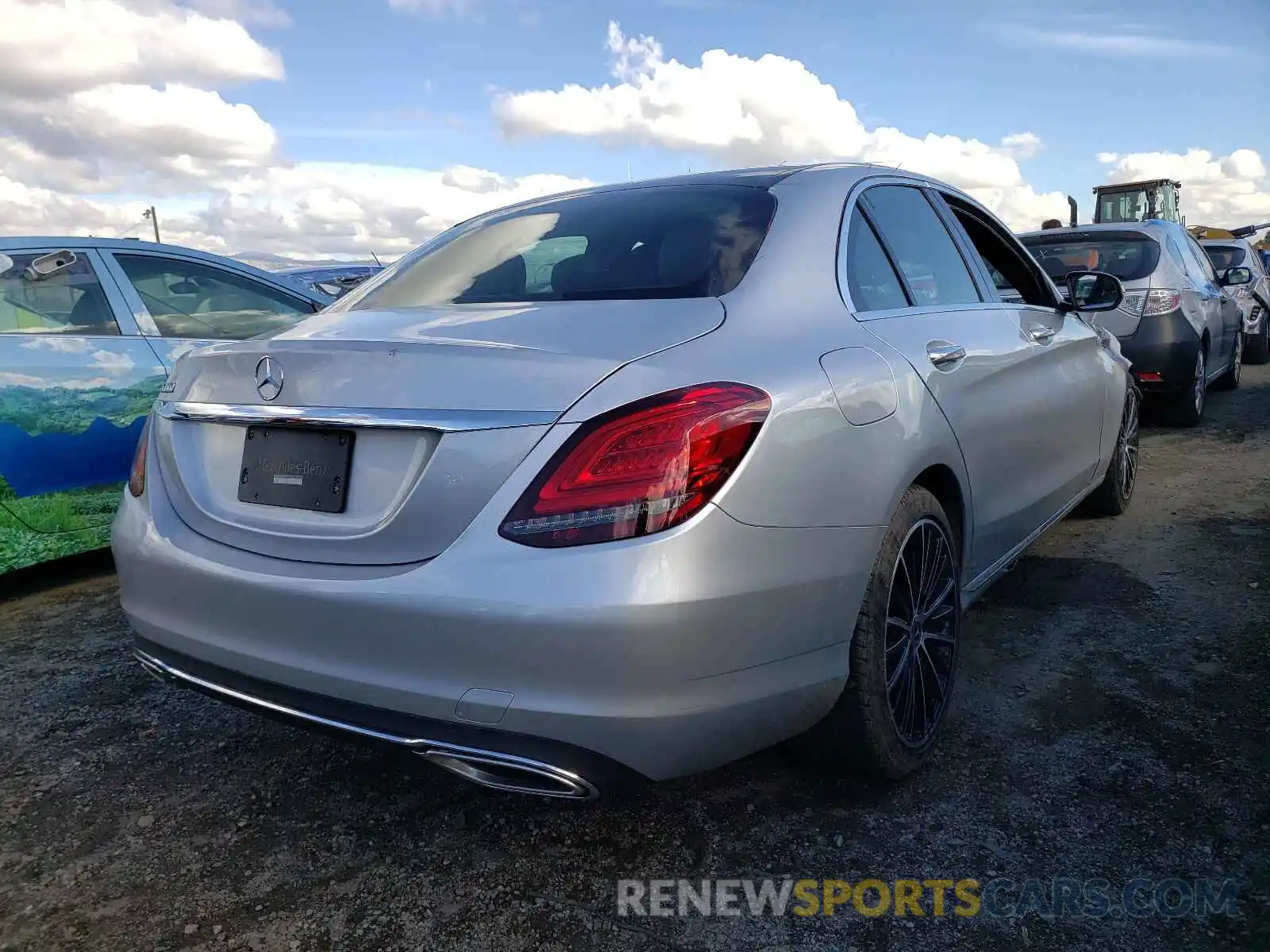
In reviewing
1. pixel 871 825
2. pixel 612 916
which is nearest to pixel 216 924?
pixel 612 916

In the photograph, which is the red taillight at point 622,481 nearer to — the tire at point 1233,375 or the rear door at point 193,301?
the rear door at point 193,301

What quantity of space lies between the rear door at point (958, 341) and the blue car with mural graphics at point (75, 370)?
9.80 ft

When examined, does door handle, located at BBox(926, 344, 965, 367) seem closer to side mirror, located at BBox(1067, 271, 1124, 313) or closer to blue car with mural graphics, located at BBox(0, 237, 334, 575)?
side mirror, located at BBox(1067, 271, 1124, 313)

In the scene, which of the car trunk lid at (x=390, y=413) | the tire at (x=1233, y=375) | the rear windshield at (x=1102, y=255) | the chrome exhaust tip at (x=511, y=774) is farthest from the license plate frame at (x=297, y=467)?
the tire at (x=1233, y=375)

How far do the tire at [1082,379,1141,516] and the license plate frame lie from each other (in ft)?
12.4

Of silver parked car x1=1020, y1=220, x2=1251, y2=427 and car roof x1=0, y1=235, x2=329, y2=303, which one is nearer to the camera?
car roof x1=0, y1=235, x2=329, y2=303

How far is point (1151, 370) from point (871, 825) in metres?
5.73

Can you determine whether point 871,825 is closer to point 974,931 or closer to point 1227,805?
point 974,931

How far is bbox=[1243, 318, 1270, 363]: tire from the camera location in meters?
11.9

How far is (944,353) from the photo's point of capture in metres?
2.62

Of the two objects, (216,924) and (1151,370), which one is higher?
(1151,370)

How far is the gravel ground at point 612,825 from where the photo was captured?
1979mm

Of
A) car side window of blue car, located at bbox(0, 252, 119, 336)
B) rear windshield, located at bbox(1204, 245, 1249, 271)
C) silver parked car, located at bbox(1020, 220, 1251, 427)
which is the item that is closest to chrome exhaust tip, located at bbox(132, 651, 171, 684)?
car side window of blue car, located at bbox(0, 252, 119, 336)

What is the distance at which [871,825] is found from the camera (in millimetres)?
2312
